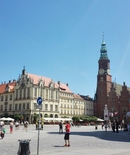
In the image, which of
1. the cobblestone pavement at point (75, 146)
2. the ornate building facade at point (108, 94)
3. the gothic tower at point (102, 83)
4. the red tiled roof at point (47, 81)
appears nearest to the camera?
the cobblestone pavement at point (75, 146)

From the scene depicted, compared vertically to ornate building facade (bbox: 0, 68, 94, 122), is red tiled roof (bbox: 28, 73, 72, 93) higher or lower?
higher

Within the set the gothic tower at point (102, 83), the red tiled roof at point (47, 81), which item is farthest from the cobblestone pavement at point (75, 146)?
the gothic tower at point (102, 83)

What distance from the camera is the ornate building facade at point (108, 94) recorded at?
9017 cm

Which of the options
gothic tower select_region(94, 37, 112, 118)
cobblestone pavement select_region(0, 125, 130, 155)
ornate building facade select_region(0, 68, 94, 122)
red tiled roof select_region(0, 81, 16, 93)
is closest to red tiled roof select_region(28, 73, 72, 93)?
ornate building facade select_region(0, 68, 94, 122)

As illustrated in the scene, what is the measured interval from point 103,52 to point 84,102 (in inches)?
1040

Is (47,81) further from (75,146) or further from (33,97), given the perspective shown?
(75,146)

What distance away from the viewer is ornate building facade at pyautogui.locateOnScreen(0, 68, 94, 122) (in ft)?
256

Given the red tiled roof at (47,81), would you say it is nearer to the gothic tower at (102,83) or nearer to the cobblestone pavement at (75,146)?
the gothic tower at (102,83)

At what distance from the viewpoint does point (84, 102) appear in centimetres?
10369

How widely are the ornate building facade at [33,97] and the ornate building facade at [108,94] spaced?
13.3 m


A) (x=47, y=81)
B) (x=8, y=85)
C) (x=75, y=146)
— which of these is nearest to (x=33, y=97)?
(x=47, y=81)

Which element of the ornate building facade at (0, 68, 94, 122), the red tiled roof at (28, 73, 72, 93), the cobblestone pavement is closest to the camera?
the cobblestone pavement

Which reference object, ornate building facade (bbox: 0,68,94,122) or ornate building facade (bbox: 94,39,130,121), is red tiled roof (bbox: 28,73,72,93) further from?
ornate building facade (bbox: 94,39,130,121)

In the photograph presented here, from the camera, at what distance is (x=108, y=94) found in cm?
9725
